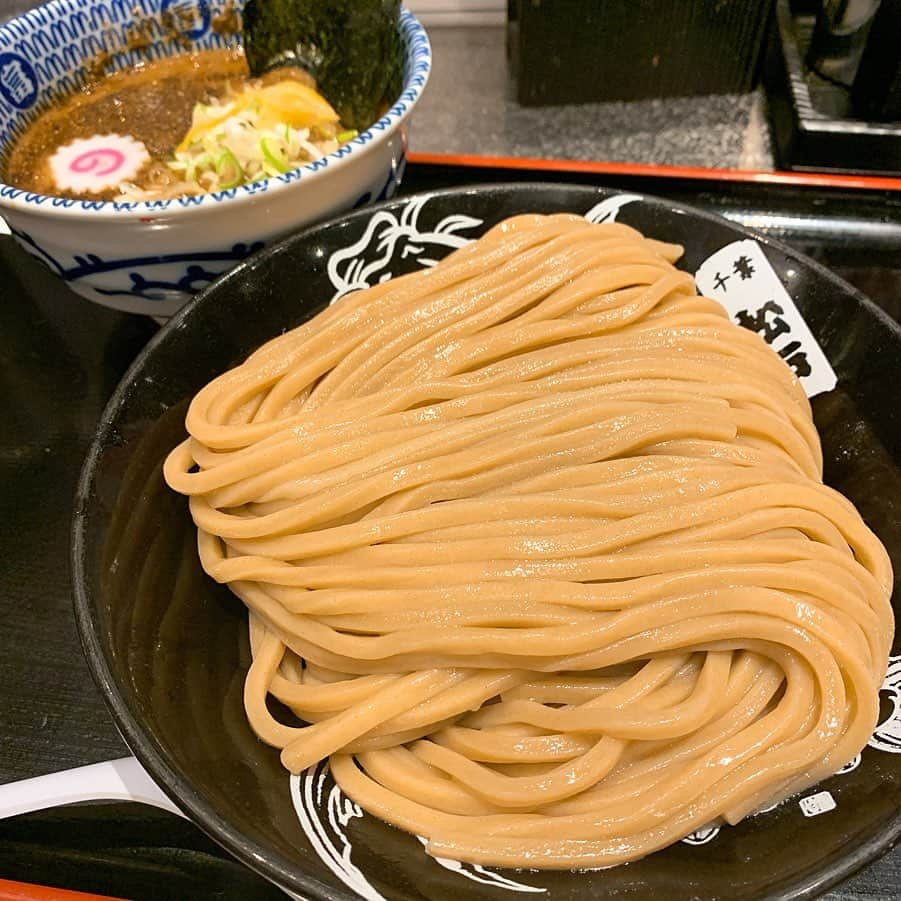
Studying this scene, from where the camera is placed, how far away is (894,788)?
0.99 m

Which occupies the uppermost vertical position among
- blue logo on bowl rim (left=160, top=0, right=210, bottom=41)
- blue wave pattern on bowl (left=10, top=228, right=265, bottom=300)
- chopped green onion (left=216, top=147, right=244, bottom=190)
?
blue logo on bowl rim (left=160, top=0, right=210, bottom=41)

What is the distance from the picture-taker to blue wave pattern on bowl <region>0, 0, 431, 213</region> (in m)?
1.73

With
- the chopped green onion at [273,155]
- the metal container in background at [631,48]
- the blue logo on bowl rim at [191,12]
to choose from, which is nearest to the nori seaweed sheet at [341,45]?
the blue logo on bowl rim at [191,12]

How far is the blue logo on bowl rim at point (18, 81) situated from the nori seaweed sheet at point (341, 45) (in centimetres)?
51

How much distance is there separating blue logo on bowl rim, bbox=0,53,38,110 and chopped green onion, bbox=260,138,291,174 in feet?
2.03

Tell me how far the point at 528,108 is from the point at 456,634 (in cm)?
243

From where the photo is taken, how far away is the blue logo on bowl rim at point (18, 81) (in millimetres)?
1747

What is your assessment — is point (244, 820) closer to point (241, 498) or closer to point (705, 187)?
point (241, 498)

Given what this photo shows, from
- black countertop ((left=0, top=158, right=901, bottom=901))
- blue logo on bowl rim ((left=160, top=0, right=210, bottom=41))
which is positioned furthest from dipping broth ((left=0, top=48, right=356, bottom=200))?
black countertop ((left=0, top=158, right=901, bottom=901))

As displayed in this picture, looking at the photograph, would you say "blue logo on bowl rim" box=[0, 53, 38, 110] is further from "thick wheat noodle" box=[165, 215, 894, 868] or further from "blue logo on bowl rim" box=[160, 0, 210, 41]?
"thick wheat noodle" box=[165, 215, 894, 868]

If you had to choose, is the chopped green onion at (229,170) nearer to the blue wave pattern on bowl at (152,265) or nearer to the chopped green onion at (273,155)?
Answer: the chopped green onion at (273,155)

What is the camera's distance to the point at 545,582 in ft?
3.54

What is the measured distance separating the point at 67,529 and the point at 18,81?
1.05m

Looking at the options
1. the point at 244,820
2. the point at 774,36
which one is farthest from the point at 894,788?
the point at 774,36
